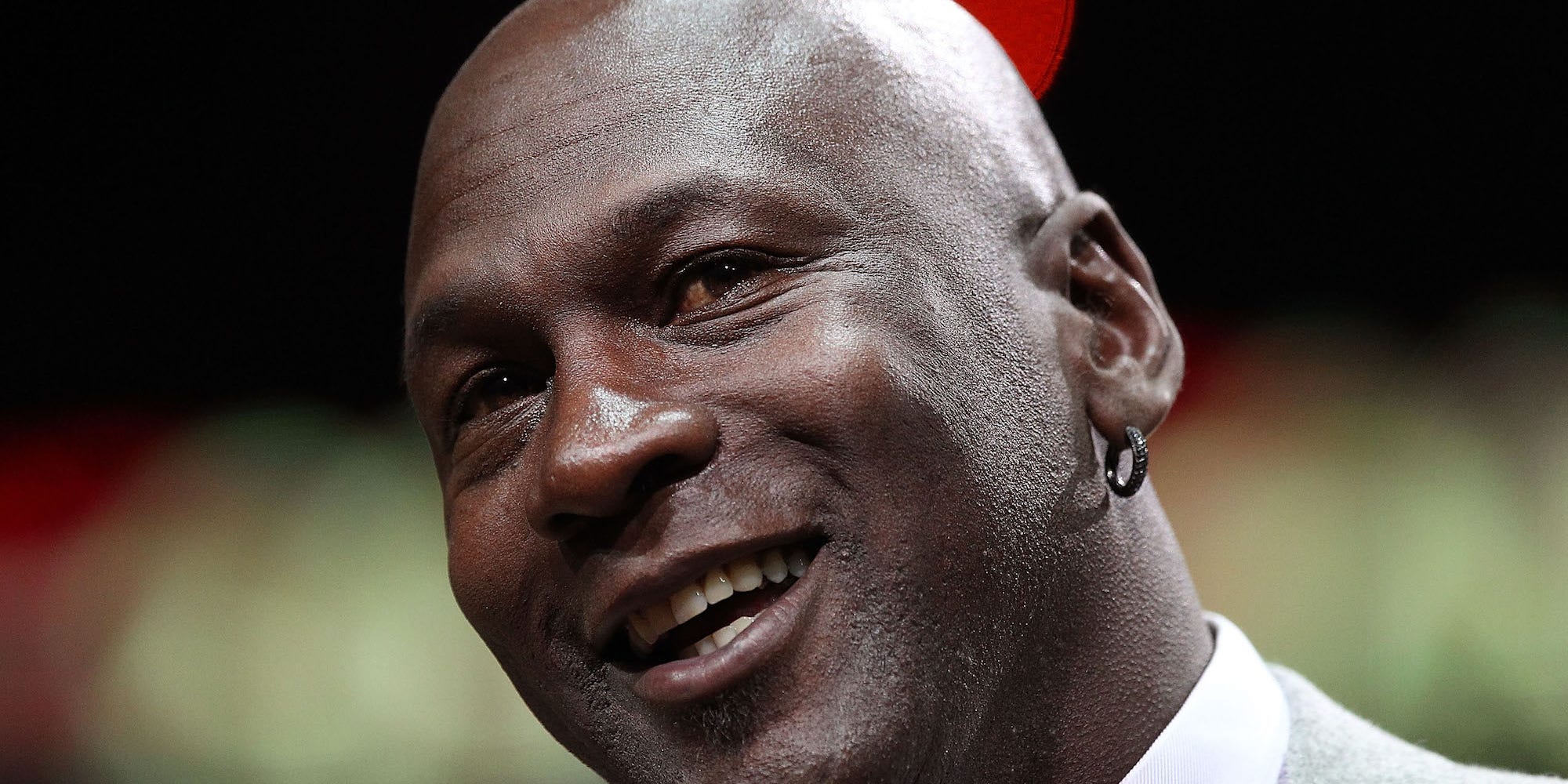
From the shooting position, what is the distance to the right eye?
5.97ft

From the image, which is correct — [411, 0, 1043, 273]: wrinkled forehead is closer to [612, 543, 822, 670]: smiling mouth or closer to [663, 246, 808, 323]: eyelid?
[663, 246, 808, 323]: eyelid

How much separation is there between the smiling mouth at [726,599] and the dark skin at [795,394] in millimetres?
42

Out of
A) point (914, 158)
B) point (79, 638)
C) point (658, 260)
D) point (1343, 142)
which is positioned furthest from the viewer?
point (79, 638)

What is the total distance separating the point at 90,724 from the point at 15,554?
19.8 inches

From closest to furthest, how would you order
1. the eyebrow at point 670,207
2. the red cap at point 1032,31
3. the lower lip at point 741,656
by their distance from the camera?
the lower lip at point 741,656
the eyebrow at point 670,207
the red cap at point 1032,31

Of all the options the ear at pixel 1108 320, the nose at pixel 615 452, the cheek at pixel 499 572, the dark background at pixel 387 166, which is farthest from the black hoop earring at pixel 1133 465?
the dark background at pixel 387 166

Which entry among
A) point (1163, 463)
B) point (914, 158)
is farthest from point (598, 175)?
point (1163, 463)

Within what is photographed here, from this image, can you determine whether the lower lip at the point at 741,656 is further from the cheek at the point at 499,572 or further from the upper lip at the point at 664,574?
the cheek at the point at 499,572

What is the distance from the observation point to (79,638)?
341cm

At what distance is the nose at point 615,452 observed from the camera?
153cm

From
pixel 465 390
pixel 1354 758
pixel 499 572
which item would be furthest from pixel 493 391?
pixel 1354 758

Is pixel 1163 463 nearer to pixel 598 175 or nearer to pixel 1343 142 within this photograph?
pixel 1343 142

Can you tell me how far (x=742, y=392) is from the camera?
62.4 inches

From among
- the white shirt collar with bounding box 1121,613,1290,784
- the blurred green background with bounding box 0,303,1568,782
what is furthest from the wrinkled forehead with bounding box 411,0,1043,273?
the blurred green background with bounding box 0,303,1568,782
